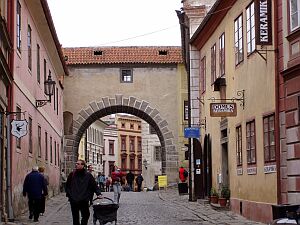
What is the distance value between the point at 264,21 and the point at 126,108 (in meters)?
28.9

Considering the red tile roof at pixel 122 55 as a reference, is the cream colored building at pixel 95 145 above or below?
below

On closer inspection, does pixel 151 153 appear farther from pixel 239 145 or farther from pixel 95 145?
pixel 239 145

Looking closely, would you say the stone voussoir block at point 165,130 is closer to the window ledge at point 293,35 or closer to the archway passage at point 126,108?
the archway passage at point 126,108

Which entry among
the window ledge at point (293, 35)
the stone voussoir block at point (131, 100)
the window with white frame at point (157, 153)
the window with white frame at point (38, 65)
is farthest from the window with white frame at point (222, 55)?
the window with white frame at point (157, 153)

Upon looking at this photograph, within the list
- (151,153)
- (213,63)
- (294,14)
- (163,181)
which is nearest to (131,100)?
(163,181)

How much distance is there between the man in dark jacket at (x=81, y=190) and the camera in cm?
1465

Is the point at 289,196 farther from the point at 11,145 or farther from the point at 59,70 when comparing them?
the point at 59,70

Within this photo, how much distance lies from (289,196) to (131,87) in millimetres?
29476

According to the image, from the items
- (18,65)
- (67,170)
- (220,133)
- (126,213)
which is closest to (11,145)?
(18,65)

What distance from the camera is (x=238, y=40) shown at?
21766 millimetres

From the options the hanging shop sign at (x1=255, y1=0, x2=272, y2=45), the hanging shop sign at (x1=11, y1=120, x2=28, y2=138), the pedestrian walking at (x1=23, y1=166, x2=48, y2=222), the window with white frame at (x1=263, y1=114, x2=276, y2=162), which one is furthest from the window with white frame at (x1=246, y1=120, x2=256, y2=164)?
the hanging shop sign at (x1=11, y1=120, x2=28, y2=138)

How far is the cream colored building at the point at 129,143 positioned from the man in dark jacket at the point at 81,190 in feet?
289

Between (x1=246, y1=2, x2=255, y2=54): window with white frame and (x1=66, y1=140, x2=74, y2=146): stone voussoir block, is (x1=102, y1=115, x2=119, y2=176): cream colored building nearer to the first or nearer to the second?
(x1=66, y1=140, x2=74, y2=146): stone voussoir block

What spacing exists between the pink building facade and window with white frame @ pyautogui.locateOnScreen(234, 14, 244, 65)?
6285 millimetres
